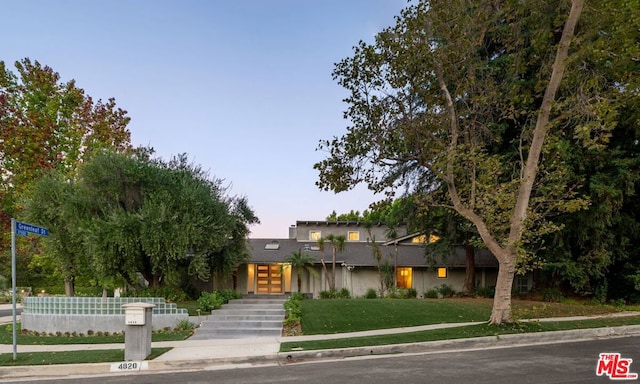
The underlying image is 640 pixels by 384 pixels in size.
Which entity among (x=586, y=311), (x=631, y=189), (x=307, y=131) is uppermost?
(x=307, y=131)

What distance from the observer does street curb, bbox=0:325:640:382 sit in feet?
27.3

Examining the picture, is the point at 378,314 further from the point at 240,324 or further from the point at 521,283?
the point at 521,283

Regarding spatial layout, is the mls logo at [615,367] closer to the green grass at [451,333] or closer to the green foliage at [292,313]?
the green grass at [451,333]

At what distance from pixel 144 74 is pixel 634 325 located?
26196 mm

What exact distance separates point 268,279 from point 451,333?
595 inches

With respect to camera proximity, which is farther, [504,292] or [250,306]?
[250,306]

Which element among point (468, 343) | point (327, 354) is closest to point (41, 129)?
point (327, 354)

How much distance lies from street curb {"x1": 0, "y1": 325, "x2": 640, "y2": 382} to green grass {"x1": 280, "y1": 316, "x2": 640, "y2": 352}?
0.32m

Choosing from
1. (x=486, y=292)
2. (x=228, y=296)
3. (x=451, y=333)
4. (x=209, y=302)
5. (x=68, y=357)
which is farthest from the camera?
(x=486, y=292)

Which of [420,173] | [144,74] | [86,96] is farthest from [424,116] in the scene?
[86,96]

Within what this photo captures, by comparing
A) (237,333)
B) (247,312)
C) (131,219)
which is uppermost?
(131,219)

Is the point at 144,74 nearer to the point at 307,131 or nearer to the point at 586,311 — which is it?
the point at 307,131

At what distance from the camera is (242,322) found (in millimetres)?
14016

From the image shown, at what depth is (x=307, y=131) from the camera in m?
29.0
